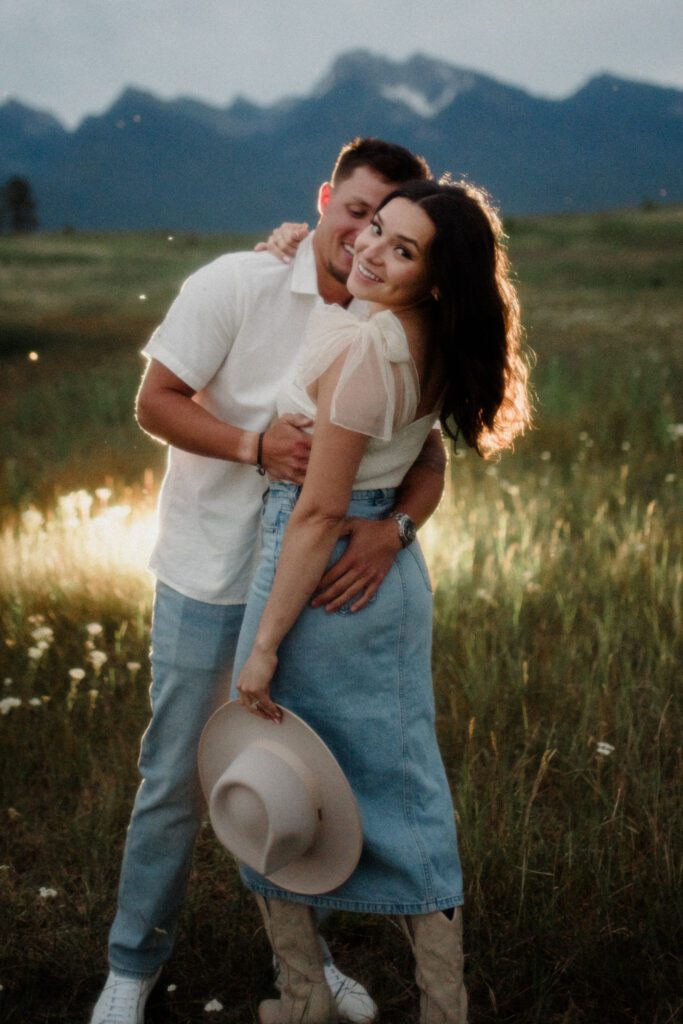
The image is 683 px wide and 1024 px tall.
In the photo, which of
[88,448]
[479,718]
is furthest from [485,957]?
[88,448]

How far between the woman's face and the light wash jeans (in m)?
0.92

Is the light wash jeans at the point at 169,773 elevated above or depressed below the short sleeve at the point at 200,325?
below

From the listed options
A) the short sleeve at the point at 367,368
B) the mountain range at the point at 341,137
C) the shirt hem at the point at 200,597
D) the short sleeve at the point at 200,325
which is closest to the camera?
the short sleeve at the point at 367,368

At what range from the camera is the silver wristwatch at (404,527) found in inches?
94.7

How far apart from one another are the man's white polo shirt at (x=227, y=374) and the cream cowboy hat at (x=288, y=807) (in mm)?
483

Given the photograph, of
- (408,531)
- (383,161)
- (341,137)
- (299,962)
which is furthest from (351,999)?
(341,137)

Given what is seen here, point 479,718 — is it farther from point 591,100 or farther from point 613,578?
point 591,100

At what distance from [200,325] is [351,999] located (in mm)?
1808

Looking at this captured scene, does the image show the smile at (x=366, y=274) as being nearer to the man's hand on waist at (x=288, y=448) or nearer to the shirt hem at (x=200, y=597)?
the man's hand on waist at (x=288, y=448)

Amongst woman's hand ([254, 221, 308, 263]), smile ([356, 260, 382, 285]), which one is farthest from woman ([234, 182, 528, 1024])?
woman's hand ([254, 221, 308, 263])

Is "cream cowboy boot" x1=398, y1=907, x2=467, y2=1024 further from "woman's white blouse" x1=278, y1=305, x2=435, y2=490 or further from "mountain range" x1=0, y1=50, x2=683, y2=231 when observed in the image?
"mountain range" x1=0, y1=50, x2=683, y2=231

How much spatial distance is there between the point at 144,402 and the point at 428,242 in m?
0.84

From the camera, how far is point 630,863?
3203 millimetres

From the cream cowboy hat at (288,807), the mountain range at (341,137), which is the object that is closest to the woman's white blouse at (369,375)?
the cream cowboy hat at (288,807)
